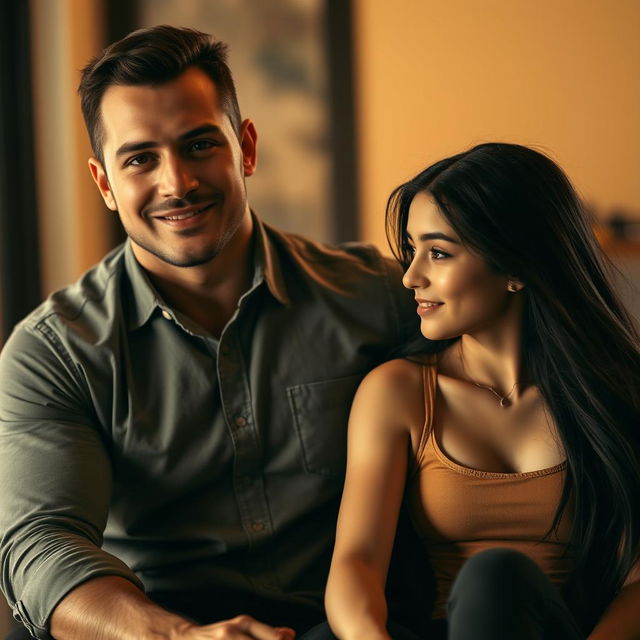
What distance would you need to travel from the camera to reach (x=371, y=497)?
55.2 inches

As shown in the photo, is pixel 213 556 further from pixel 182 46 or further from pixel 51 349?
pixel 182 46

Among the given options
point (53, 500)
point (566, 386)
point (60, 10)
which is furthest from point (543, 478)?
point (60, 10)

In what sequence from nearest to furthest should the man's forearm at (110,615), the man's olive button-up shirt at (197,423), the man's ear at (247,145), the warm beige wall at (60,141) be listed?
the man's forearm at (110,615) → the man's olive button-up shirt at (197,423) → the man's ear at (247,145) → the warm beige wall at (60,141)

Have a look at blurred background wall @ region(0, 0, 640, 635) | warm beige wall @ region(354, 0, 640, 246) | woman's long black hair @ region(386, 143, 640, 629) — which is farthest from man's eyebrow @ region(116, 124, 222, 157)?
warm beige wall @ region(354, 0, 640, 246)

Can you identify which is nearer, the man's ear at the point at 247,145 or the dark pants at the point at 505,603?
the dark pants at the point at 505,603

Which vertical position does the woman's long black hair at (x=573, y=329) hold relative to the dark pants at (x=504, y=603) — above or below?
above

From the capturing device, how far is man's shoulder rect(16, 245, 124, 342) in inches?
62.0

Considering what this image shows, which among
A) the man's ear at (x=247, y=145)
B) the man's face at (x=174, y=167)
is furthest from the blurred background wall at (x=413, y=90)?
the man's face at (x=174, y=167)

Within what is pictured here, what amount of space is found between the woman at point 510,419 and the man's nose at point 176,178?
0.34 metres

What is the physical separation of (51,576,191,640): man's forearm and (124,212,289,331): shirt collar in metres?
0.44

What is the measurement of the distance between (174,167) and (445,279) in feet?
1.55

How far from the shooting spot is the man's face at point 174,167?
61.2 inches

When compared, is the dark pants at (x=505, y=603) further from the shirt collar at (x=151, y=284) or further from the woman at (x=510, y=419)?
the shirt collar at (x=151, y=284)

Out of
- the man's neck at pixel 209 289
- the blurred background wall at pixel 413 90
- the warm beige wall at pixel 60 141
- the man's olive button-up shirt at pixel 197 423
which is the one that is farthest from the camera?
the blurred background wall at pixel 413 90
